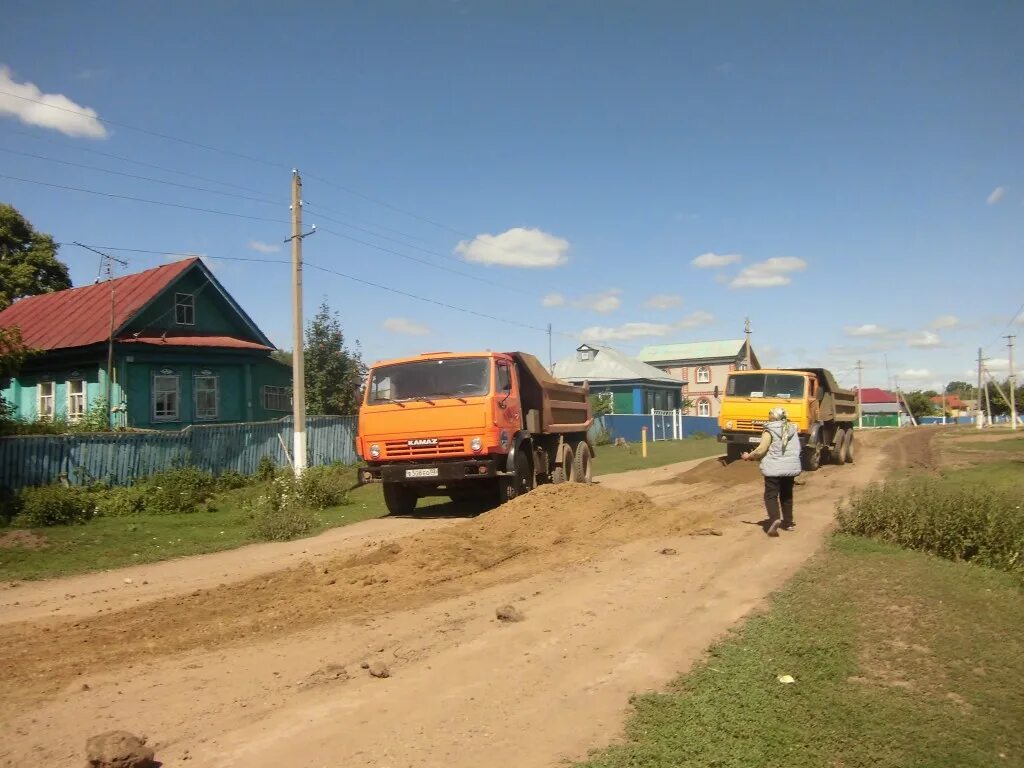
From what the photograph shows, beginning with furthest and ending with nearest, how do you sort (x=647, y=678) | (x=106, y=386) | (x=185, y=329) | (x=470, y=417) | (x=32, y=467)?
(x=185, y=329), (x=106, y=386), (x=32, y=467), (x=470, y=417), (x=647, y=678)

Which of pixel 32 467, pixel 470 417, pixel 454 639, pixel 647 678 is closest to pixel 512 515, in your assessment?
pixel 470 417

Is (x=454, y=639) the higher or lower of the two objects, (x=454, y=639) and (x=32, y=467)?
the lower

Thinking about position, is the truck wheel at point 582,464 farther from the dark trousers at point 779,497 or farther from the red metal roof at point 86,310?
the red metal roof at point 86,310

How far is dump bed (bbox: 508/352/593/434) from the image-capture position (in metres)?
13.9

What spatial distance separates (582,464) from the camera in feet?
55.2

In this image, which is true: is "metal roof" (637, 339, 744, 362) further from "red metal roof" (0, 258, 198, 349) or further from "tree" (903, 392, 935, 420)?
"red metal roof" (0, 258, 198, 349)

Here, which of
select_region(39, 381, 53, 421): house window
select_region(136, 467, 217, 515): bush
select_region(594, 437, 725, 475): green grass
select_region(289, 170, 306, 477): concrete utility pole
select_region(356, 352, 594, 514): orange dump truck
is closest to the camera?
select_region(356, 352, 594, 514): orange dump truck

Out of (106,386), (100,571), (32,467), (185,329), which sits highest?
(185,329)

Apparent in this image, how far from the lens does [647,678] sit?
4.73 m

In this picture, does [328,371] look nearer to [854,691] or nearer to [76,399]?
[76,399]

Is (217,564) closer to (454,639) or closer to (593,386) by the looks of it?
(454,639)

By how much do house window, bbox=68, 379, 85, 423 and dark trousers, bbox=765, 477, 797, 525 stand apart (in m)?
21.1

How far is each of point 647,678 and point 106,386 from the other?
22.1 m

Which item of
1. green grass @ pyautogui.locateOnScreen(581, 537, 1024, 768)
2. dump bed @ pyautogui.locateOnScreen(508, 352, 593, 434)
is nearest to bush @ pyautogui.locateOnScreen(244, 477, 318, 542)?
dump bed @ pyautogui.locateOnScreen(508, 352, 593, 434)
